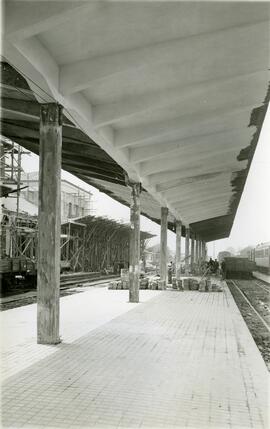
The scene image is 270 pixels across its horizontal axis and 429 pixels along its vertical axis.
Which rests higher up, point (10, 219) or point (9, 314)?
point (10, 219)

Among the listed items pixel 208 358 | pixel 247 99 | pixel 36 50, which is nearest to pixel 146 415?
pixel 208 358

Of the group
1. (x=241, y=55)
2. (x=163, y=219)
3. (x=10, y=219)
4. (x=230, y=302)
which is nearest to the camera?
(x=241, y=55)

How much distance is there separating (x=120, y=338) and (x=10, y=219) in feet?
54.3

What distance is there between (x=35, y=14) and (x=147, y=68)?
→ 2562mm

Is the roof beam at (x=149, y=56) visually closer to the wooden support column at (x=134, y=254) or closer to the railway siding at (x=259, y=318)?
the railway siding at (x=259, y=318)

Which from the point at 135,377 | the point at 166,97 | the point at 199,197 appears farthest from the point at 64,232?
the point at 135,377

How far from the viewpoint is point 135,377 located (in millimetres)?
5402

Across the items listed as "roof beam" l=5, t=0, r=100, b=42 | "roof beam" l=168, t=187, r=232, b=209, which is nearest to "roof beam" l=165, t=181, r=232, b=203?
"roof beam" l=168, t=187, r=232, b=209

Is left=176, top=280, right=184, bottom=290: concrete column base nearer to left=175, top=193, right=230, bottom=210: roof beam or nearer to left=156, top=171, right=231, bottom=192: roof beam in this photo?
left=156, top=171, right=231, bottom=192: roof beam

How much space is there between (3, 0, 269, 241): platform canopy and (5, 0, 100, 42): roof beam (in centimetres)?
1

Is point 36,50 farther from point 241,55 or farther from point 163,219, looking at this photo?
point 163,219

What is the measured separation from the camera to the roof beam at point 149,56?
659cm

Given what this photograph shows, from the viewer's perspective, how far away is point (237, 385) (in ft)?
17.2

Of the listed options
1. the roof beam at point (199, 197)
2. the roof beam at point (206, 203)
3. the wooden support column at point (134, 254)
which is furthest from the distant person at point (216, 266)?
the wooden support column at point (134, 254)
